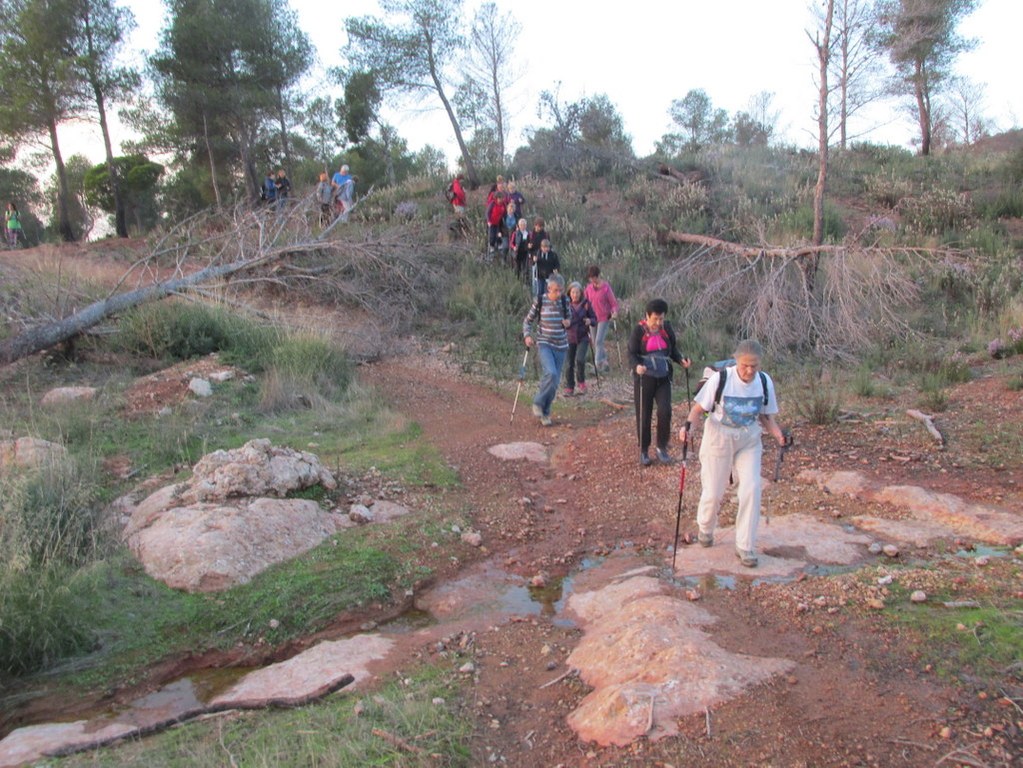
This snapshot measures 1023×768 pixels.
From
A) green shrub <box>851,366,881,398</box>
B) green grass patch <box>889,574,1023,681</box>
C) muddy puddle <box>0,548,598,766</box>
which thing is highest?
green shrub <box>851,366,881,398</box>

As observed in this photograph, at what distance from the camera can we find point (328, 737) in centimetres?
343

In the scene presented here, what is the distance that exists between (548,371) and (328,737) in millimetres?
6250

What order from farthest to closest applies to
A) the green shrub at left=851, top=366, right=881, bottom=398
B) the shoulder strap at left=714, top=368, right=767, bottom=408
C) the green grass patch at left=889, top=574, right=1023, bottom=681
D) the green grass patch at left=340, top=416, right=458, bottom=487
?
the green shrub at left=851, top=366, right=881, bottom=398
the green grass patch at left=340, top=416, right=458, bottom=487
the shoulder strap at left=714, top=368, right=767, bottom=408
the green grass patch at left=889, top=574, right=1023, bottom=681

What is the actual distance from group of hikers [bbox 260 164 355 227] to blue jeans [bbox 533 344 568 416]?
857 cm

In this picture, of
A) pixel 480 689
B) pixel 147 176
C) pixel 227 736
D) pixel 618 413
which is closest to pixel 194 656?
pixel 227 736

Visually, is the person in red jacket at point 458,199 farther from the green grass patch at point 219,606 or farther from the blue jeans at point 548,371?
the green grass patch at point 219,606

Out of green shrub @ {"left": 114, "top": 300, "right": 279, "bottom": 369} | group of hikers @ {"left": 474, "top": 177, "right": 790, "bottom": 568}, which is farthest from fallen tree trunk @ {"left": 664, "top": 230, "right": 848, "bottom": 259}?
green shrub @ {"left": 114, "top": 300, "right": 279, "bottom": 369}

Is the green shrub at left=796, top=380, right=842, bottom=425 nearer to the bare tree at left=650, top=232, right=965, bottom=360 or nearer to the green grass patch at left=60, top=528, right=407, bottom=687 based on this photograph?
the bare tree at left=650, top=232, right=965, bottom=360

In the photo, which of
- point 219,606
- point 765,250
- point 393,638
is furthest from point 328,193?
point 393,638

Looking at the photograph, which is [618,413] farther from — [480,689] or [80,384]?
[80,384]

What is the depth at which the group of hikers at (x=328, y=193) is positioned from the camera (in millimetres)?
17250

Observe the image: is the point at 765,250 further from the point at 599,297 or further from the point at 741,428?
the point at 741,428

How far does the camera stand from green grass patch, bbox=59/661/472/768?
3.29 metres

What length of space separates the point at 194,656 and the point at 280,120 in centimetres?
2395
